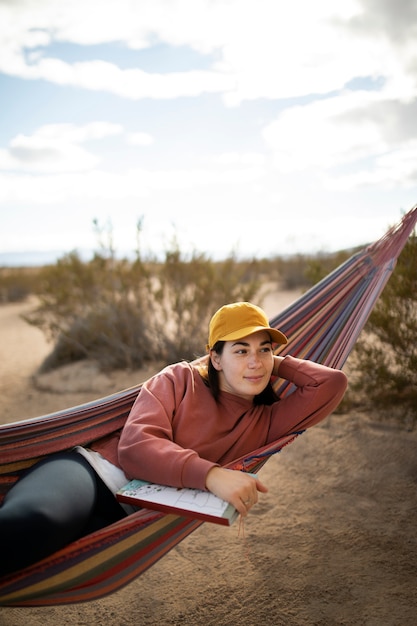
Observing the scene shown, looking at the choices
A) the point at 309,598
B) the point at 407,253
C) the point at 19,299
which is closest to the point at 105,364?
the point at 407,253

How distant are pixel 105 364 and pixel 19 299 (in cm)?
957

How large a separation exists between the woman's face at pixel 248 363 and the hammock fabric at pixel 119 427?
182mm

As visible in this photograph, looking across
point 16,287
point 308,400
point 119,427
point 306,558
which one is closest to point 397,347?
point 306,558

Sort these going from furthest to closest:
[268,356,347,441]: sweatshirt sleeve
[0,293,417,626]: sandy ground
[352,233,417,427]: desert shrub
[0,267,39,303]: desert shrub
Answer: [0,267,39,303]: desert shrub < [352,233,417,427]: desert shrub < [0,293,417,626]: sandy ground < [268,356,347,441]: sweatshirt sleeve

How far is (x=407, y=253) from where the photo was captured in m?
2.88

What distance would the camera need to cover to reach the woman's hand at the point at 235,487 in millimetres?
1131

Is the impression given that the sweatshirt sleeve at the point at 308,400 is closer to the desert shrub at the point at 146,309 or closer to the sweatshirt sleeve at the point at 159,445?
the sweatshirt sleeve at the point at 159,445

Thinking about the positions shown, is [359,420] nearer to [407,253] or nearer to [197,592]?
[407,253]

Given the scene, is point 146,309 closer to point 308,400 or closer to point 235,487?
point 308,400

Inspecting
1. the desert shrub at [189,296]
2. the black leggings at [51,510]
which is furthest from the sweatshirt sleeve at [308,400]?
the desert shrub at [189,296]

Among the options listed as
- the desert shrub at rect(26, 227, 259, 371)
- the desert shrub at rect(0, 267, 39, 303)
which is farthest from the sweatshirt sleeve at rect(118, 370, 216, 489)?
the desert shrub at rect(0, 267, 39, 303)

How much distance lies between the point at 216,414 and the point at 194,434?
9cm

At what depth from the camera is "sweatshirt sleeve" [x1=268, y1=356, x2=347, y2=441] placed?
1511mm

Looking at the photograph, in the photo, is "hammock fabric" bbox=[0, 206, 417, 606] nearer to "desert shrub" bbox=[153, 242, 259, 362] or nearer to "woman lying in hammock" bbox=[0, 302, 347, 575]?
"woman lying in hammock" bbox=[0, 302, 347, 575]
